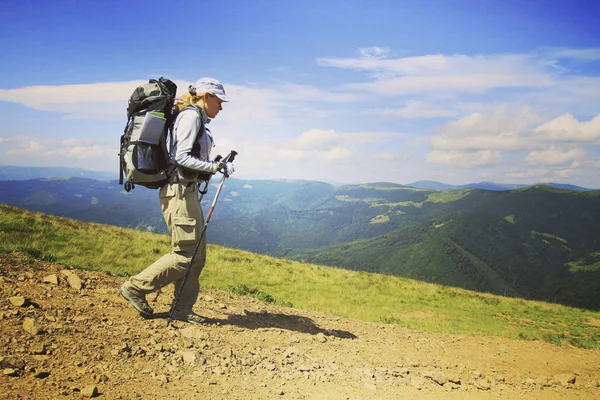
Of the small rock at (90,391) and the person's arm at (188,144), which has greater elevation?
the person's arm at (188,144)

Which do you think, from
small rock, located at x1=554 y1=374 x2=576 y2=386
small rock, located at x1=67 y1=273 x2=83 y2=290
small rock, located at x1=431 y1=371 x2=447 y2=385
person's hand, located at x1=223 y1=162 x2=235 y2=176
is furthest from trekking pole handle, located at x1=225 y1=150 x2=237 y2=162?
small rock, located at x1=554 y1=374 x2=576 y2=386

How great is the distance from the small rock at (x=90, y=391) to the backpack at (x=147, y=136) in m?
2.72

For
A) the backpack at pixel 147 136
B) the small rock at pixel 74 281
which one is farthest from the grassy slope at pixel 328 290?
the backpack at pixel 147 136

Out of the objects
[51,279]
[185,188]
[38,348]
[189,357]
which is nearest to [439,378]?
[189,357]

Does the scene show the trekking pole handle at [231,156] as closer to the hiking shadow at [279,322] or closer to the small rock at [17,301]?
the hiking shadow at [279,322]

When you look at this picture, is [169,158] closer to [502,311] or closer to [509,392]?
[509,392]

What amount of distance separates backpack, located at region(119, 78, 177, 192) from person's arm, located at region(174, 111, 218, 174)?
0.85 ft

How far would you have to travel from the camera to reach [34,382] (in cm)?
346

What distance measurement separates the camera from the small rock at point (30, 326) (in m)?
4.27

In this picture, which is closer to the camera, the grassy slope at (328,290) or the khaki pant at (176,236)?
the khaki pant at (176,236)

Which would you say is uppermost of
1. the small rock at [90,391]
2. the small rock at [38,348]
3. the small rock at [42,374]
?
the small rock at [38,348]

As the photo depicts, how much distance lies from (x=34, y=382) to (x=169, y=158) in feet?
10.6

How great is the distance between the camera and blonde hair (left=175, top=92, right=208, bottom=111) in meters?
5.73

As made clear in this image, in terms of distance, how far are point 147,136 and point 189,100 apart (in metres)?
1.05
